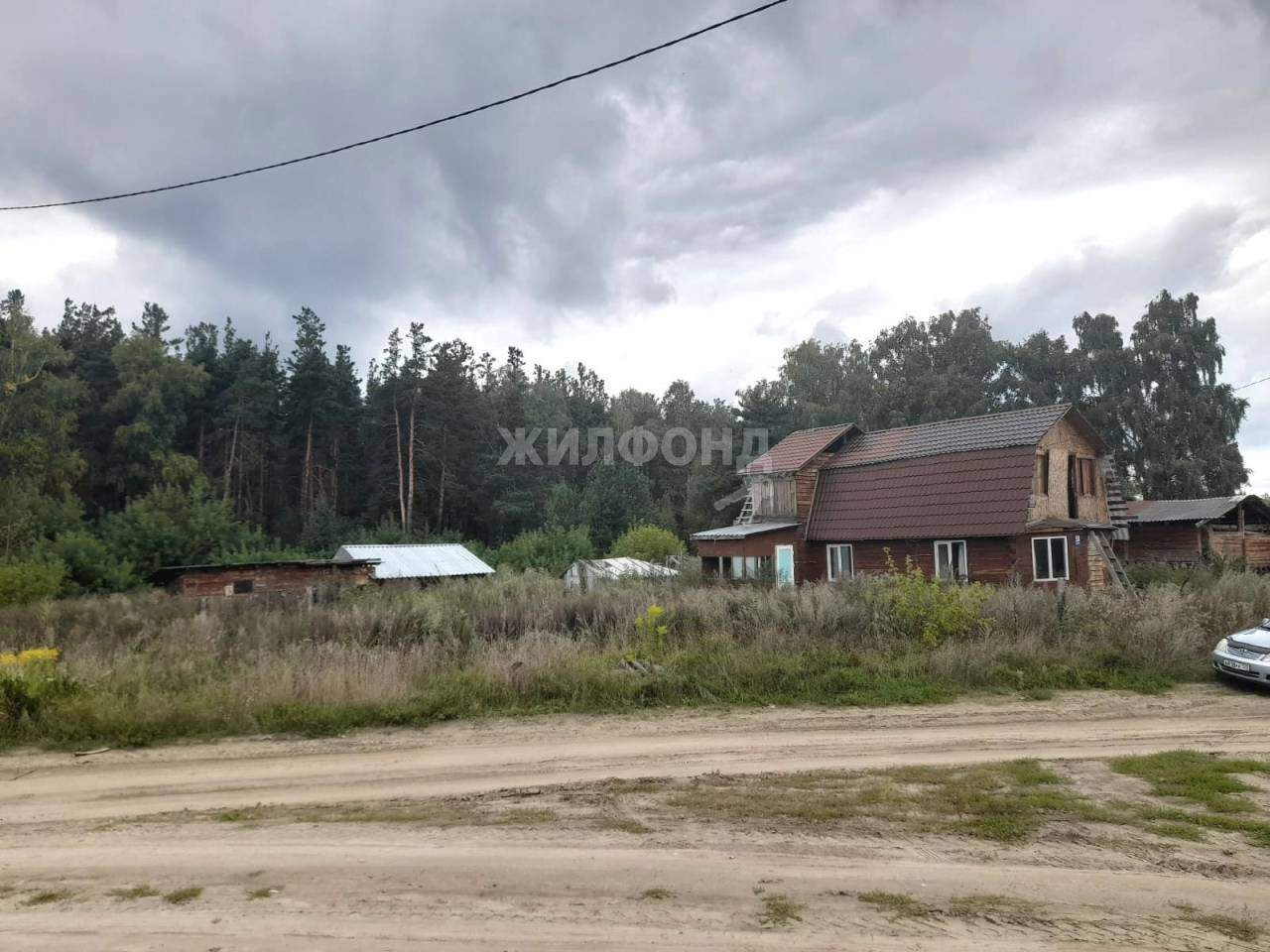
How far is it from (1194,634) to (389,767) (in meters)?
13.2

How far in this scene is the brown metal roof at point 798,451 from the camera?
30.8m

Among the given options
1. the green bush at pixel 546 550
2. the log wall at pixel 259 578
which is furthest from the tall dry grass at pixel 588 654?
the green bush at pixel 546 550

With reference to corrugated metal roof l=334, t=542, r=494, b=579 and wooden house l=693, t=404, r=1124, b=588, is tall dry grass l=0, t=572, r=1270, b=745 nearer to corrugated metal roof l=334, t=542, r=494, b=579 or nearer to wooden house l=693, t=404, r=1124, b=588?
wooden house l=693, t=404, r=1124, b=588

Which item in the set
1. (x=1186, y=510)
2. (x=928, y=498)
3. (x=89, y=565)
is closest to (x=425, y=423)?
(x=89, y=565)

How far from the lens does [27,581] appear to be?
26766 mm

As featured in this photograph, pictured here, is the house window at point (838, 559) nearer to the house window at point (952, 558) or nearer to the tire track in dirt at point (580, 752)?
the house window at point (952, 558)

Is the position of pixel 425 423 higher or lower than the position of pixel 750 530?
higher

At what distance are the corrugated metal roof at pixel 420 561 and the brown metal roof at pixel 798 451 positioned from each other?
41.5 feet

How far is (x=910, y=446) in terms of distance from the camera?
28.6 m

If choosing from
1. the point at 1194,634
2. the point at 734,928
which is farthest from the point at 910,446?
the point at 734,928

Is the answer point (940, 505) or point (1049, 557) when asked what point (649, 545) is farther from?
point (1049, 557)

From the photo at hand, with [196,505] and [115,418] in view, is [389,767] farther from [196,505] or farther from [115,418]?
[115,418]

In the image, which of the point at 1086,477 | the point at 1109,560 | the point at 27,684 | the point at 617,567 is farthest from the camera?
the point at 617,567

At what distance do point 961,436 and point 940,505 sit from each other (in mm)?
3068
